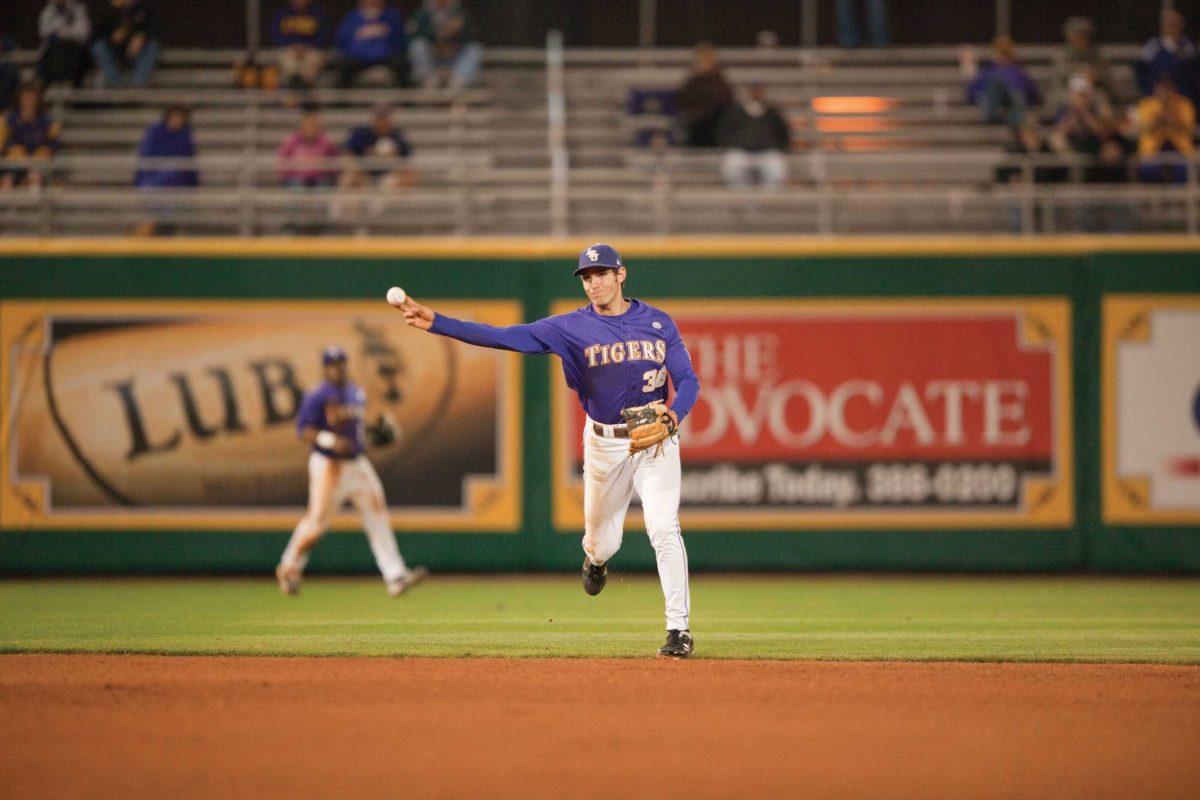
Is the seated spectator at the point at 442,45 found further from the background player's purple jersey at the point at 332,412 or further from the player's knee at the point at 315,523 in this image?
the player's knee at the point at 315,523

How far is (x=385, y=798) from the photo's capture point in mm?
5766

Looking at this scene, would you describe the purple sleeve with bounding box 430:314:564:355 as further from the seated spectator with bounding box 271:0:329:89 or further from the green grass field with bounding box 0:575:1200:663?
the seated spectator with bounding box 271:0:329:89

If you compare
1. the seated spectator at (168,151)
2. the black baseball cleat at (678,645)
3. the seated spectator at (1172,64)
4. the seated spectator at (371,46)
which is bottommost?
the black baseball cleat at (678,645)

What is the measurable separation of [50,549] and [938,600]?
355 inches

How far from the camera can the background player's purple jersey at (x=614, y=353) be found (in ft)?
29.6

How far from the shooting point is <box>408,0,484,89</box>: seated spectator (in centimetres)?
1877

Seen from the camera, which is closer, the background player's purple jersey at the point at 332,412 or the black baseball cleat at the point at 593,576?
the black baseball cleat at the point at 593,576

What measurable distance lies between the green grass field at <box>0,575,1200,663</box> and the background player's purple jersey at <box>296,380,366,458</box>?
4.97 ft

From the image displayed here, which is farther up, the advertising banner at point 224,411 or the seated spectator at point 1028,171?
the seated spectator at point 1028,171

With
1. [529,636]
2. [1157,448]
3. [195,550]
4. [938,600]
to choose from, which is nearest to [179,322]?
[195,550]

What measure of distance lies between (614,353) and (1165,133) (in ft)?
34.5

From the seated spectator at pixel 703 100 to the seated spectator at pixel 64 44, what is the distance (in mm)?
7513

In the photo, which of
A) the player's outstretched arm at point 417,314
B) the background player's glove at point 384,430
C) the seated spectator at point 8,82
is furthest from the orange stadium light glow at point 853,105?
the player's outstretched arm at point 417,314

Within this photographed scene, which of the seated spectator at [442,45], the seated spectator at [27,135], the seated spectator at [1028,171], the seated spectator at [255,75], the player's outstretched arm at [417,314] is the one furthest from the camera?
the seated spectator at [442,45]
